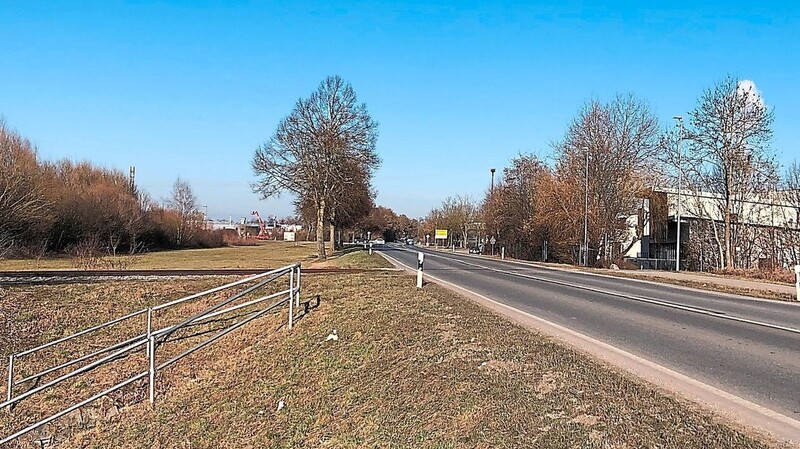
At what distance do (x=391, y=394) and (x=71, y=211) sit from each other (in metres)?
51.3

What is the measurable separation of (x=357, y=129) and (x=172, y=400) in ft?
109

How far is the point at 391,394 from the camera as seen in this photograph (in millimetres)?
7590

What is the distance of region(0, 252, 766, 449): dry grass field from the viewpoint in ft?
18.6

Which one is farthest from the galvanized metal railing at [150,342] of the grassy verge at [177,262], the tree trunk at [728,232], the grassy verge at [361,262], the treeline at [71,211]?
the tree trunk at [728,232]

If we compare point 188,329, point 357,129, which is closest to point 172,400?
point 188,329

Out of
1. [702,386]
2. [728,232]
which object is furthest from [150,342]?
[728,232]

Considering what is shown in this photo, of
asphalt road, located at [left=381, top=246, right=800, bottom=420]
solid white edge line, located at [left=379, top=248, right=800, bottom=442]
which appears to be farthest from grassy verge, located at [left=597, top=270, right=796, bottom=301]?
solid white edge line, located at [left=379, top=248, right=800, bottom=442]

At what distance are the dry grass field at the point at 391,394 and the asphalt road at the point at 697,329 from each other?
1.28 metres

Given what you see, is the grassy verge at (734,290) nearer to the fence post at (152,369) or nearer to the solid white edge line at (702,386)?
the solid white edge line at (702,386)

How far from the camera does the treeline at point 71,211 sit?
135ft

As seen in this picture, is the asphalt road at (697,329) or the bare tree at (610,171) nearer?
the asphalt road at (697,329)

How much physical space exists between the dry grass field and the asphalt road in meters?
1.28

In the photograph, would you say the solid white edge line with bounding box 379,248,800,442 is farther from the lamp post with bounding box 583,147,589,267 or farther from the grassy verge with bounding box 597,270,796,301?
the lamp post with bounding box 583,147,589,267

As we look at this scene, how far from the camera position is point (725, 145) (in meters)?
36.1
